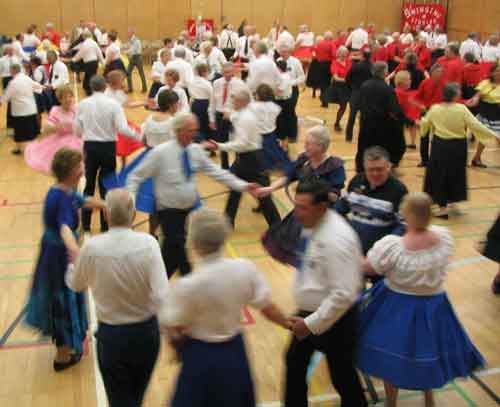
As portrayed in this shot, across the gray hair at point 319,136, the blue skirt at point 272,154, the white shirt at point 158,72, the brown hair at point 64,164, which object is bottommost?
the blue skirt at point 272,154

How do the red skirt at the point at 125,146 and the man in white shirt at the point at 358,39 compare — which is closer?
the red skirt at the point at 125,146

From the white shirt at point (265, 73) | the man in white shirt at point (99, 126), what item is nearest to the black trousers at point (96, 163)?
the man in white shirt at point (99, 126)

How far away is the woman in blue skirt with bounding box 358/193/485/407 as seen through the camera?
3.90 meters

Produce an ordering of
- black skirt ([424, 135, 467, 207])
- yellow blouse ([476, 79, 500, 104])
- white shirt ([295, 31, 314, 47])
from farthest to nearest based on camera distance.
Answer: white shirt ([295, 31, 314, 47])
yellow blouse ([476, 79, 500, 104])
black skirt ([424, 135, 467, 207])

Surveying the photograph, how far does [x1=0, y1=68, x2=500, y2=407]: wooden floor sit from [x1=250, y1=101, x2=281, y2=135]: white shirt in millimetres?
1037

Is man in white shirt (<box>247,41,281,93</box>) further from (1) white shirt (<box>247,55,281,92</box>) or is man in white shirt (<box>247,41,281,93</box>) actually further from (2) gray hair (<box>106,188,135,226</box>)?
(2) gray hair (<box>106,188,135,226</box>)

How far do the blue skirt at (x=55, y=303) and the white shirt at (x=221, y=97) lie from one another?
529 cm

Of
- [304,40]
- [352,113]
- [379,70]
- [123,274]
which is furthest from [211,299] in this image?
[304,40]

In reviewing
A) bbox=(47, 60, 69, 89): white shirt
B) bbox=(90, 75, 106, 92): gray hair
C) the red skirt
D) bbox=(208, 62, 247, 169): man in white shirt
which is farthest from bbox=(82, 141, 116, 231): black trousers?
bbox=(47, 60, 69, 89): white shirt

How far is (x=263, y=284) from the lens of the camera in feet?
10.5

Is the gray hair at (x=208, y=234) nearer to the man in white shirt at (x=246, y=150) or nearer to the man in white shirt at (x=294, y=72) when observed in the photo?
the man in white shirt at (x=246, y=150)

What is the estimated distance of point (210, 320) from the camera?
305 cm

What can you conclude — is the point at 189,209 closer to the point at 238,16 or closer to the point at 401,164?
the point at 401,164

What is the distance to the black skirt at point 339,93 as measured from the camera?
1297cm
